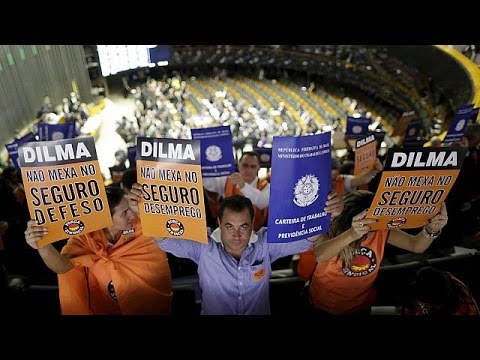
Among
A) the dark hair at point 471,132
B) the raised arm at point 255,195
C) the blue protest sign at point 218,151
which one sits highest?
the blue protest sign at point 218,151

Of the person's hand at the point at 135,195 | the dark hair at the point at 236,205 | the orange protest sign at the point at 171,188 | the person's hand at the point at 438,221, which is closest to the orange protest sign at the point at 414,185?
the person's hand at the point at 438,221

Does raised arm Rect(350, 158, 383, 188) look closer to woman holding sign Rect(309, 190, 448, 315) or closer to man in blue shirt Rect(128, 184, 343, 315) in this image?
woman holding sign Rect(309, 190, 448, 315)

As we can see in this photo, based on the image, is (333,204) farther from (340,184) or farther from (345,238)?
(340,184)

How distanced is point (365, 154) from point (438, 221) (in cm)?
135

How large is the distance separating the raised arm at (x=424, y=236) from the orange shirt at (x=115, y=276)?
148 centimetres

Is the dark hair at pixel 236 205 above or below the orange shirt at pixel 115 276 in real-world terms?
above

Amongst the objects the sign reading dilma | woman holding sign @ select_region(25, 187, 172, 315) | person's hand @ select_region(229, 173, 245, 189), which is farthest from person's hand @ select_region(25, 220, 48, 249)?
person's hand @ select_region(229, 173, 245, 189)

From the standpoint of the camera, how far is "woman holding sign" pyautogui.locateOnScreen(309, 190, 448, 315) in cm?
233

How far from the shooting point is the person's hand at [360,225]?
214 cm

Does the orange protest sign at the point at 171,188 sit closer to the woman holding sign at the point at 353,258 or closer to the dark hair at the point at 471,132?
the woman holding sign at the point at 353,258

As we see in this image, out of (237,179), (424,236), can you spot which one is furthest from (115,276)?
(424,236)
